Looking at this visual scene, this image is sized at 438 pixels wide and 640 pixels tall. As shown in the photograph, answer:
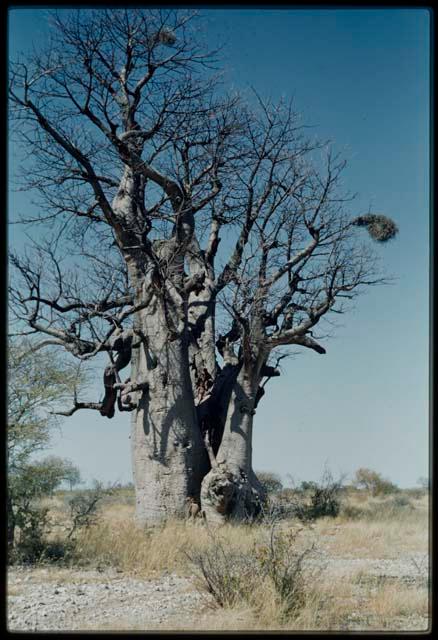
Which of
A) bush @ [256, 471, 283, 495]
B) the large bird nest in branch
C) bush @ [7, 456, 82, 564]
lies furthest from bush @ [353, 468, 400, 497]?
bush @ [7, 456, 82, 564]

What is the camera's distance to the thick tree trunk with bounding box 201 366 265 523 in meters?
10.5

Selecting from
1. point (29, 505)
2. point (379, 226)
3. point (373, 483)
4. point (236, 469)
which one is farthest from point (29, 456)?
point (373, 483)

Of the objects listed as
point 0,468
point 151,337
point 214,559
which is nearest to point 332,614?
point 214,559

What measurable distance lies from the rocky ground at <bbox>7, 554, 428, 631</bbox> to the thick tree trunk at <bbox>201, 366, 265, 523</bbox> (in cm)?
239

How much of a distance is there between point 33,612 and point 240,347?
6595 mm

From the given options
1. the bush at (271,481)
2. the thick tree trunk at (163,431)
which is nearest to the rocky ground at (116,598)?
the thick tree trunk at (163,431)

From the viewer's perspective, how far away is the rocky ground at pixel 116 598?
215 inches

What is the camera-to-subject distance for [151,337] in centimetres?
1085

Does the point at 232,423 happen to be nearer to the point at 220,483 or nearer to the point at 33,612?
the point at 220,483

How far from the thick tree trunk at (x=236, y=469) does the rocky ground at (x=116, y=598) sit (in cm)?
239

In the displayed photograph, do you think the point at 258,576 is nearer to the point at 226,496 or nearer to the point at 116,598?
the point at 116,598

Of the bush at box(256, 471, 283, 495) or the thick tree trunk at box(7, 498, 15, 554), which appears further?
the bush at box(256, 471, 283, 495)

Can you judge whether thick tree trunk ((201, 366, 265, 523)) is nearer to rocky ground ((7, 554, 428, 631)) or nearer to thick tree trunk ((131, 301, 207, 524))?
thick tree trunk ((131, 301, 207, 524))

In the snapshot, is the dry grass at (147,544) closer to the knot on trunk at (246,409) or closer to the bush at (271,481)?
the knot on trunk at (246,409)
